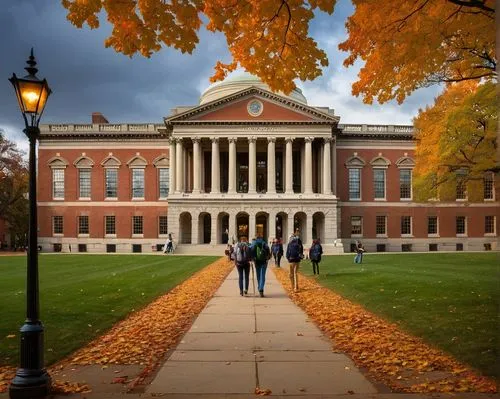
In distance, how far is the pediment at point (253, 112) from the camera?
54.4 m

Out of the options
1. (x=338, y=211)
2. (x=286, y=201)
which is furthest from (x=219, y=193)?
(x=338, y=211)

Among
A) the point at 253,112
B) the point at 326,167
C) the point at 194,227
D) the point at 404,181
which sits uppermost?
the point at 253,112

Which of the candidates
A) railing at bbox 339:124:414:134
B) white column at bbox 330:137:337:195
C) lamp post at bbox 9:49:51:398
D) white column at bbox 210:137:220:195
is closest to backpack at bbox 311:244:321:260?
lamp post at bbox 9:49:51:398

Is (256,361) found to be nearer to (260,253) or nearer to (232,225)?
(260,253)

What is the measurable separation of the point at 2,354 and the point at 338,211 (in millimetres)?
52276

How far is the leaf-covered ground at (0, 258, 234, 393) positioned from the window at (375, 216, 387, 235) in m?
47.3

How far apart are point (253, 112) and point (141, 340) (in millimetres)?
47381

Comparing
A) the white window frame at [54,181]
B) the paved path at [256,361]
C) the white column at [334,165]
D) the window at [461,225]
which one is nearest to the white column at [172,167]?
the white window frame at [54,181]

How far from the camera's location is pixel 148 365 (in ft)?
24.4

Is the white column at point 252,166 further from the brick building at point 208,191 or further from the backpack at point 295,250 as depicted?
the backpack at point 295,250

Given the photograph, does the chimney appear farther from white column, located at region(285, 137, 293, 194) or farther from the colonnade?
white column, located at region(285, 137, 293, 194)

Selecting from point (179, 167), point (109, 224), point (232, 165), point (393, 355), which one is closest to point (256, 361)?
point (393, 355)

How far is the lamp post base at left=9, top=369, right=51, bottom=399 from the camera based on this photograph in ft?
19.8

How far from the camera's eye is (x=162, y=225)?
59500 millimetres
